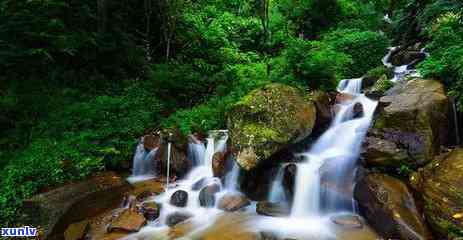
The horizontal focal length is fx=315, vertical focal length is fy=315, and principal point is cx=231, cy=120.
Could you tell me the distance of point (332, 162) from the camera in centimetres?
695

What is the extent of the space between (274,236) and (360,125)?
3675mm

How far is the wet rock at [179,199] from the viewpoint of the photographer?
7.16 metres

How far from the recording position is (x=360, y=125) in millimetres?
7727

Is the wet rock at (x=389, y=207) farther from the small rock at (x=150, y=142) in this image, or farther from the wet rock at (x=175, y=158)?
the small rock at (x=150, y=142)

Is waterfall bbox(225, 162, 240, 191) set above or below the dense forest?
below

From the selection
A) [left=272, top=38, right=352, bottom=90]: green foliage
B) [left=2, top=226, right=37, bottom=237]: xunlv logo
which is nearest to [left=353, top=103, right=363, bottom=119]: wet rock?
[left=272, top=38, right=352, bottom=90]: green foliage

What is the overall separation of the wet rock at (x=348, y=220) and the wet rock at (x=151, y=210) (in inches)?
142

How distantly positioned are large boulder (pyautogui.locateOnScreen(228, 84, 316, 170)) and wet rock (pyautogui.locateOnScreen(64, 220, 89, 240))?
3344 mm

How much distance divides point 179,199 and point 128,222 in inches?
50.1

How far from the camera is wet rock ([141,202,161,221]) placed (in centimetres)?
664

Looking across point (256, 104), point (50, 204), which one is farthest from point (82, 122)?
point (256, 104)

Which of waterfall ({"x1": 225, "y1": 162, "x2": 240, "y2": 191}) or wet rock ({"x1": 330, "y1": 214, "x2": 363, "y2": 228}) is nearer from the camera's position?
wet rock ({"x1": 330, "y1": 214, "x2": 363, "y2": 228})

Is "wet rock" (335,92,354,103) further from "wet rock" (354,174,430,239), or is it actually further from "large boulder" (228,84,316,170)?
"wet rock" (354,174,430,239)

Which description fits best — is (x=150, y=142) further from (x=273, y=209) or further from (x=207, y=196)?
(x=273, y=209)
